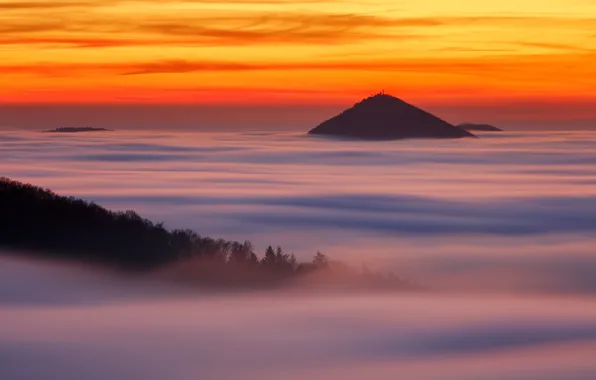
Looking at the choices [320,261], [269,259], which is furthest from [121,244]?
[320,261]

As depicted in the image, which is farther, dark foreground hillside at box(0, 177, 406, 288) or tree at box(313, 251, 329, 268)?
tree at box(313, 251, 329, 268)

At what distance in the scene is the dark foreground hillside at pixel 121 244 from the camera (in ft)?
145

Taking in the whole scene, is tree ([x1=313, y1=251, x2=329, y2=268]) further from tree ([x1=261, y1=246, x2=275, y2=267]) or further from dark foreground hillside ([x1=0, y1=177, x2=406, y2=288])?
dark foreground hillside ([x1=0, y1=177, x2=406, y2=288])

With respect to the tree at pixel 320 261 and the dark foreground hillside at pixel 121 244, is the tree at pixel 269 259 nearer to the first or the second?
the dark foreground hillside at pixel 121 244

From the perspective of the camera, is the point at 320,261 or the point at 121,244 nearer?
the point at 121,244

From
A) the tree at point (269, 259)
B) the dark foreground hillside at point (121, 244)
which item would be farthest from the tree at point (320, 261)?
the dark foreground hillside at point (121, 244)

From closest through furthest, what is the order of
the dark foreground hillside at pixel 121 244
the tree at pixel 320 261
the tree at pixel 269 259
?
the dark foreground hillside at pixel 121 244 → the tree at pixel 269 259 → the tree at pixel 320 261

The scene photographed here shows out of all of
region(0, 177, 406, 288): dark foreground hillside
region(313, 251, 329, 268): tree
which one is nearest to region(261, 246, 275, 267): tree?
region(0, 177, 406, 288): dark foreground hillside

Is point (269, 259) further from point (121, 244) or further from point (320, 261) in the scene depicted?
point (121, 244)

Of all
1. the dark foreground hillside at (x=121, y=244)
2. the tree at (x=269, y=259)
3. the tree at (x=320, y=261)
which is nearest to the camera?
the dark foreground hillside at (x=121, y=244)

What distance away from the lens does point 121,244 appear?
46375mm

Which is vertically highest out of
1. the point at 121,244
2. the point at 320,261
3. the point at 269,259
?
the point at 121,244

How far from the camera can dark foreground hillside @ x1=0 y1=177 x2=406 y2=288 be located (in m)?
44.2

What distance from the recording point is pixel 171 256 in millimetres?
46969
